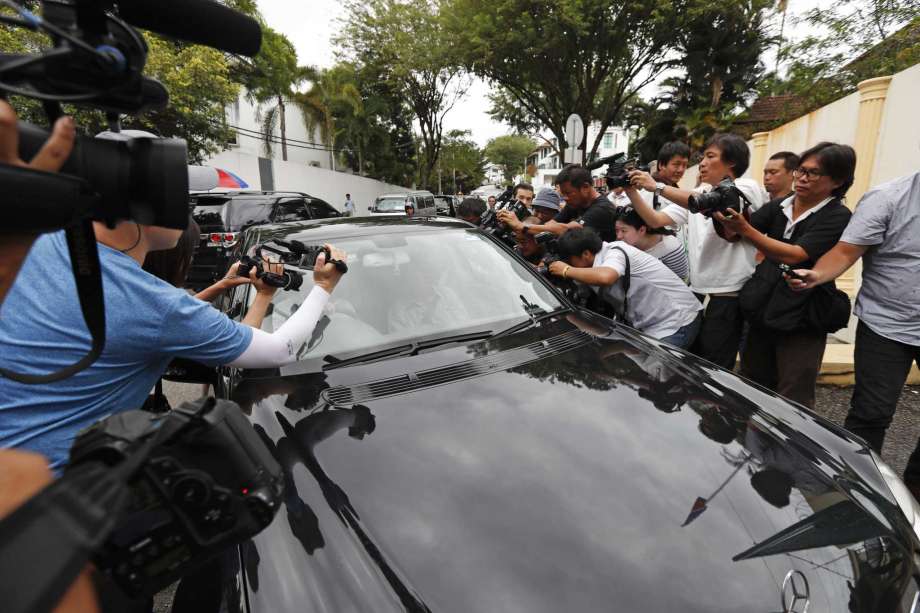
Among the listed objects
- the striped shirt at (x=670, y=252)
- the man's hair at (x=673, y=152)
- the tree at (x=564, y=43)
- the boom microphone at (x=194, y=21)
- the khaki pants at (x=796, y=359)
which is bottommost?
the khaki pants at (x=796, y=359)

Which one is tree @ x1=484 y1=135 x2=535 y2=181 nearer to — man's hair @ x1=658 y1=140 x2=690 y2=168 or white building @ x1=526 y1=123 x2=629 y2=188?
white building @ x1=526 y1=123 x2=629 y2=188

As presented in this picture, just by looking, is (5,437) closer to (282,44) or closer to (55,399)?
(55,399)

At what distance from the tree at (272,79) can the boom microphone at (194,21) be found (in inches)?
855

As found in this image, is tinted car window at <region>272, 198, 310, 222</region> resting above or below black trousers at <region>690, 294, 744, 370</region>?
above

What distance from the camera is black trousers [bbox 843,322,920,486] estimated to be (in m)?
2.21

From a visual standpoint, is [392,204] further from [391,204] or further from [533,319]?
[533,319]

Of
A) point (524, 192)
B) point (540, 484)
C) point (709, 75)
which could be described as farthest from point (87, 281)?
point (709, 75)

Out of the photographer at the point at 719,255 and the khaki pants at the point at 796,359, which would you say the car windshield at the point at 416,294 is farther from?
the khaki pants at the point at 796,359

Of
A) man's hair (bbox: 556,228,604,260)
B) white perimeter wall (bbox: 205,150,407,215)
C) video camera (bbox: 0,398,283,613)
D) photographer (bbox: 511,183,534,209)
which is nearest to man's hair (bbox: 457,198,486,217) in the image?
photographer (bbox: 511,183,534,209)

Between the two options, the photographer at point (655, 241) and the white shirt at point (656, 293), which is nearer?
the white shirt at point (656, 293)

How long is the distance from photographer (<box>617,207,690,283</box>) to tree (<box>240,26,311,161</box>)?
2039 cm

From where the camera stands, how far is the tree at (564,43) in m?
13.2

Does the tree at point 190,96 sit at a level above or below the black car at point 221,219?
above

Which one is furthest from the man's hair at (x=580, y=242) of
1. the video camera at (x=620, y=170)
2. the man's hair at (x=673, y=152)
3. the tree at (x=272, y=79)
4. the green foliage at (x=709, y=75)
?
the tree at (x=272, y=79)
